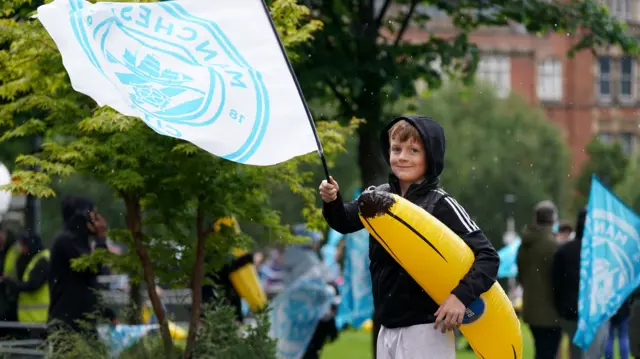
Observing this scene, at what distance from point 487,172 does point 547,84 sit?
2507 centimetres

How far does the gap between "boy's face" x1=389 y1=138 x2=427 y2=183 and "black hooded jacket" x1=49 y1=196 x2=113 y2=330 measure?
4.63 m

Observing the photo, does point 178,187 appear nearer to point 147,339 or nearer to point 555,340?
point 147,339

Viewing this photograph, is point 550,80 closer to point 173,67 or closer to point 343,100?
point 343,100

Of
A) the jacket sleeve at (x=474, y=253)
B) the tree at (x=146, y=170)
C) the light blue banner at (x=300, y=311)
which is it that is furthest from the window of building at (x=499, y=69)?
the jacket sleeve at (x=474, y=253)

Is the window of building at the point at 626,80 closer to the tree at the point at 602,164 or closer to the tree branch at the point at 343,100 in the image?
the tree at the point at 602,164

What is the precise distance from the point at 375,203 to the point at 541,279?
664 cm

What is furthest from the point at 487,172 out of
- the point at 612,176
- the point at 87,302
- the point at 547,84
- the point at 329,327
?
the point at 87,302

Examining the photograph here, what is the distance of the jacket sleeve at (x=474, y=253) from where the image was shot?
232 inches

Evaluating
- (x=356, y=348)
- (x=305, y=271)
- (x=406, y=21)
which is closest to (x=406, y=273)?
(x=305, y=271)

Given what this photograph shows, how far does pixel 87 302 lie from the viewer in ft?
34.6

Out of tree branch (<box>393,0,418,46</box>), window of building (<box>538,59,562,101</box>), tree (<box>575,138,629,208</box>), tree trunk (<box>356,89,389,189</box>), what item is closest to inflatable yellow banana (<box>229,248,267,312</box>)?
tree trunk (<box>356,89,389,189</box>)

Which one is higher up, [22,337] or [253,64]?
[253,64]

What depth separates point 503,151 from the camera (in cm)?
6775

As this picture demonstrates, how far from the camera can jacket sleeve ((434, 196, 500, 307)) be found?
5898 millimetres
